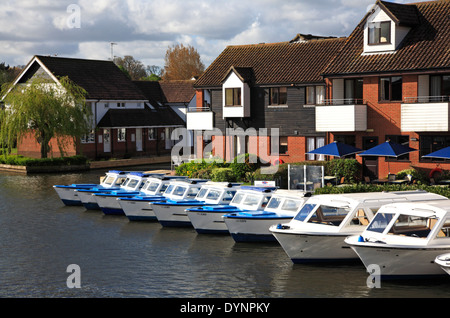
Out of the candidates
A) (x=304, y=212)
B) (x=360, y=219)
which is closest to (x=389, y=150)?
(x=304, y=212)

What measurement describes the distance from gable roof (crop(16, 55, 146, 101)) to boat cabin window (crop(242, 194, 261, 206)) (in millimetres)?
40890

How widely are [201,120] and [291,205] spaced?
24911mm

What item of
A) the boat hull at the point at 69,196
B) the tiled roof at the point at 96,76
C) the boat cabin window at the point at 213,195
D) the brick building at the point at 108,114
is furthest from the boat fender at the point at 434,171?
the tiled roof at the point at 96,76

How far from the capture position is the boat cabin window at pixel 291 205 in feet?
96.9

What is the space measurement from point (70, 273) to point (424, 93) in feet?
78.9

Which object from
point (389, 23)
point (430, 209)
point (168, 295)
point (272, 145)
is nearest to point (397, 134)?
point (389, 23)

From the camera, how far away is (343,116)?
42000 millimetres

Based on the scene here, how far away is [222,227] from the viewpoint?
31266 mm

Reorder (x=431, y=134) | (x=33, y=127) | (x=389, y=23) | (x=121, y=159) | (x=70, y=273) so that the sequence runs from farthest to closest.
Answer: (x=121, y=159) < (x=33, y=127) < (x=389, y=23) < (x=431, y=134) < (x=70, y=273)

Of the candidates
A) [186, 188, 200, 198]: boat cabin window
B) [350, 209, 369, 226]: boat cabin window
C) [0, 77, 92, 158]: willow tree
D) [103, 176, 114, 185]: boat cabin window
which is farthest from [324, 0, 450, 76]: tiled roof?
[0, 77, 92, 158]: willow tree

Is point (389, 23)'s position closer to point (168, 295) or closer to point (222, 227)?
point (222, 227)

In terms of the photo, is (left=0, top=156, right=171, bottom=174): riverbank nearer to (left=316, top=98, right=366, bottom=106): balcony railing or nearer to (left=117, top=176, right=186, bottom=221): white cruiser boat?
(left=316, top=98, right=366, bottom=106): balcony railing

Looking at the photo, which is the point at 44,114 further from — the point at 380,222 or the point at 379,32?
the point at 380,222

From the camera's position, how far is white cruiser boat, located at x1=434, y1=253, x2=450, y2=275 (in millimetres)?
21034
